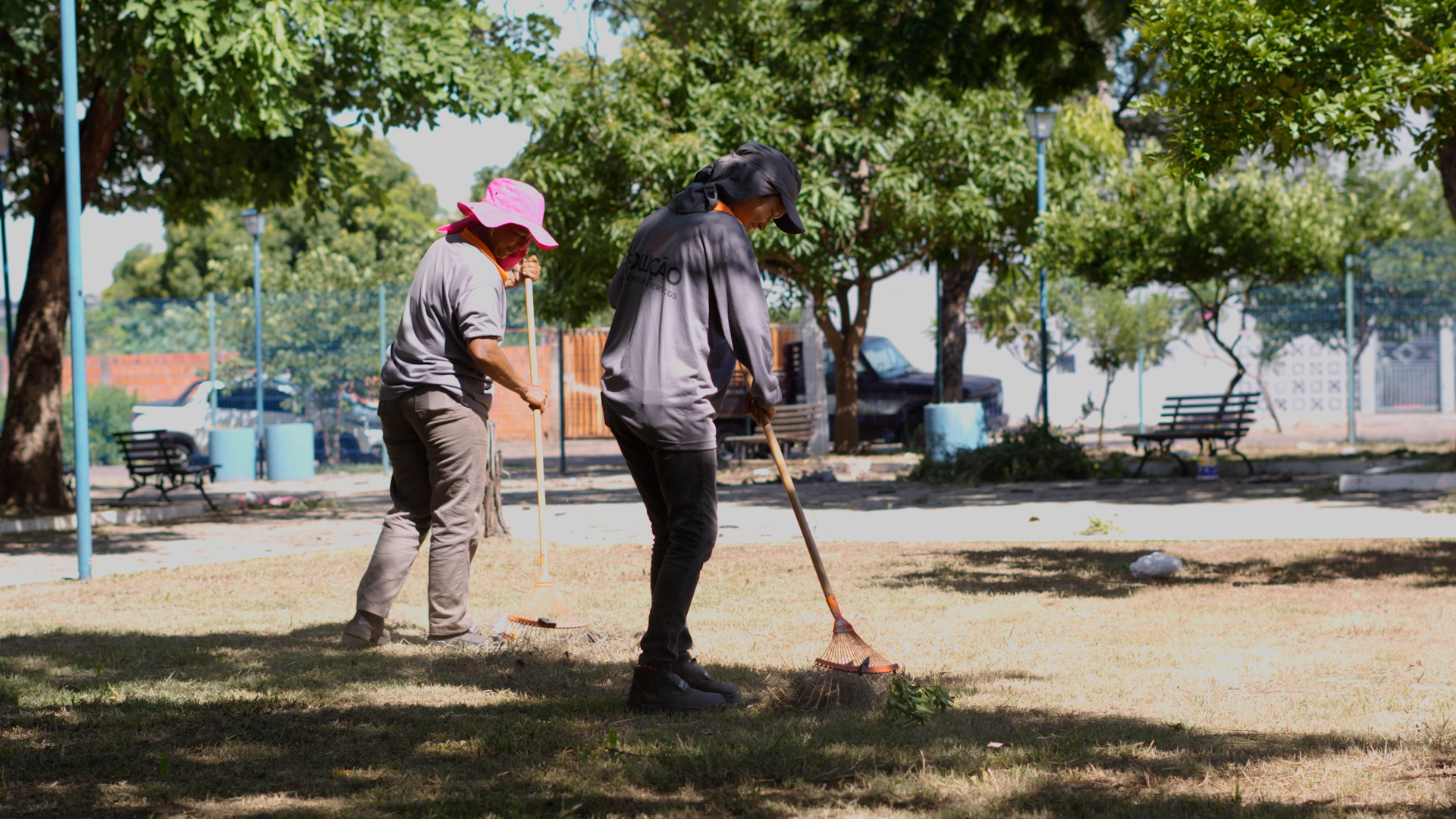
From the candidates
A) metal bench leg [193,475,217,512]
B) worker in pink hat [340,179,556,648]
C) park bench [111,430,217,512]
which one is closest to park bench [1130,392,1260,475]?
metal bench leg [193,475,217,512]

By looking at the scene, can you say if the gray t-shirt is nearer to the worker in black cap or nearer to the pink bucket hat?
the pink bucket hat

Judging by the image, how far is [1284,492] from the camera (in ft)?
40.3

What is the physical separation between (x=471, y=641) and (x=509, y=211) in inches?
67.3

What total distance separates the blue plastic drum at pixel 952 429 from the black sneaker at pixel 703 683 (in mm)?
11578

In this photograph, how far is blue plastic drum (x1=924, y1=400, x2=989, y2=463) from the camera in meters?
15.7

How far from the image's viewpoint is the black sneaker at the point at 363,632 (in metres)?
5.38

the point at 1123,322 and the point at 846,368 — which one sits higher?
the point at 1123,322

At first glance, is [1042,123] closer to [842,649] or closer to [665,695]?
[842,649]

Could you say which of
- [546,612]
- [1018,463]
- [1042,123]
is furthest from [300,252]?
[546,612]

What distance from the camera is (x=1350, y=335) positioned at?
60.4 ft

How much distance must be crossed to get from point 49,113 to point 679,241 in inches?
443

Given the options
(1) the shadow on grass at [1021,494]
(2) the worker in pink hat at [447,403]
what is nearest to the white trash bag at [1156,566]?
(2) the worker in pink hat at [447,403]

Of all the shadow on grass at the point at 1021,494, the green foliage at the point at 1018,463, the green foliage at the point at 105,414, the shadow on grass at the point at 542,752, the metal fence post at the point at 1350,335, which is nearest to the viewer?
the shadow on grass at the point at 542,752

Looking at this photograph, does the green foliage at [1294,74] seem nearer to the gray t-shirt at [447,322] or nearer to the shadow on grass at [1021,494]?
the gray t-shirt at [447,322]
